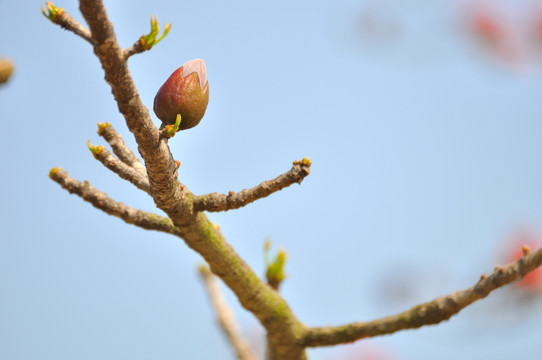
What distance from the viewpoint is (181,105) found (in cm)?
163

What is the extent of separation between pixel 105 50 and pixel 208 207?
70 cm

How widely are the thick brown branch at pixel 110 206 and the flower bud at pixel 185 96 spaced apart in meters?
0.48

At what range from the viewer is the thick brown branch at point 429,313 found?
1858 mm

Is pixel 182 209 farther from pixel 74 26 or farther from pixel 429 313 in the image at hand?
pixel 429 313

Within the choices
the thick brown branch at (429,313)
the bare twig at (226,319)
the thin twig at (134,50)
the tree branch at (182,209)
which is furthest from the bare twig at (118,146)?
the bare twig at (226,319)

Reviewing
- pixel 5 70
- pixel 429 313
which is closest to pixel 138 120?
pixel 5 70

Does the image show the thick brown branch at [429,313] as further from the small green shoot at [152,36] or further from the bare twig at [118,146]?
the small green shoot at [152,36]

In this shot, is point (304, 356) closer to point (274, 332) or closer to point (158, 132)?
point (274, 332)

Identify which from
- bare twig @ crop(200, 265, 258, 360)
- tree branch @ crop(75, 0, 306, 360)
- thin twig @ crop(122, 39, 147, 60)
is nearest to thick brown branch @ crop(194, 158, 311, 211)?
tree branch @ crop(75, 0, 306, 360)

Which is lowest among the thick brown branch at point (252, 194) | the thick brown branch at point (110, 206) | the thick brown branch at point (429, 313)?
the thick brown branch at point (429, 313)

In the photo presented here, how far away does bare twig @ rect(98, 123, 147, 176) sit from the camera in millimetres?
1881

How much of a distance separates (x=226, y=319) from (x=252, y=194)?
211 cm

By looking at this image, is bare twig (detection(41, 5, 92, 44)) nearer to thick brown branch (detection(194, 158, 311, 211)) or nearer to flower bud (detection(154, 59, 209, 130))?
flower bud (detection(154, 59, 209, 130))

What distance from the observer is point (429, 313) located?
2068 millimetres
